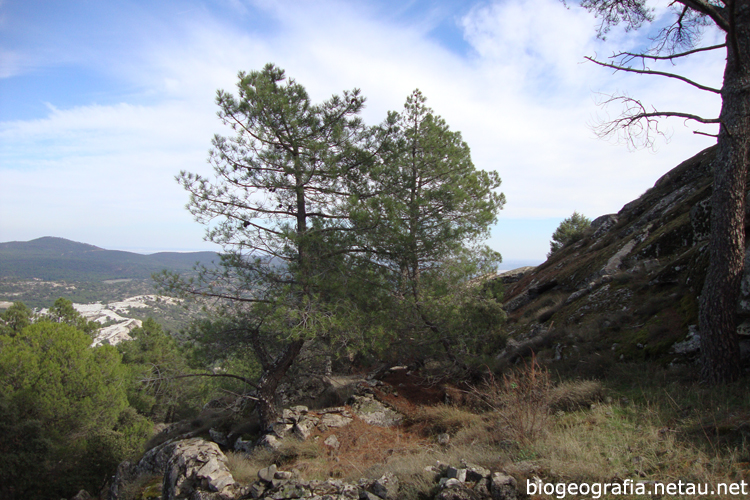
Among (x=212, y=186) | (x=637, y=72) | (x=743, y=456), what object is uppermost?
(x=637, y=72)

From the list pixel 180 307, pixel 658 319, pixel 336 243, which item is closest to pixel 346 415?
pixel 336 243

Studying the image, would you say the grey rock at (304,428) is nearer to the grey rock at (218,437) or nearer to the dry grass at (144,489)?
the grey rock at (218,437)

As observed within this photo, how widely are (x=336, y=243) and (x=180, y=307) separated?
3.74m

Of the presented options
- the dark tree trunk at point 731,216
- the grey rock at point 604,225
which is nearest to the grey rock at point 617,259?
the grey rock at point 604,225

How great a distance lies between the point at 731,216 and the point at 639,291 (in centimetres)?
478

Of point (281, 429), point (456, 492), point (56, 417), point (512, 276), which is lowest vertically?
point (56, 417)

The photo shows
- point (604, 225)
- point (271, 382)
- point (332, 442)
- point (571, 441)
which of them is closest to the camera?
point (571, 441)

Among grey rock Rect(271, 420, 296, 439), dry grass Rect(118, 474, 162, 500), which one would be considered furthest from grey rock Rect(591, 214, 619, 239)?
dry grass Rect(118, 474, 162, 500)

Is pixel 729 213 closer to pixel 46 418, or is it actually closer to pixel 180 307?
pixel 180 307

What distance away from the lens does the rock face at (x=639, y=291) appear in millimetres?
7000

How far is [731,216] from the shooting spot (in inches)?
201

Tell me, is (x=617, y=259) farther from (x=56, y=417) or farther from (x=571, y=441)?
(x=56, y=417)

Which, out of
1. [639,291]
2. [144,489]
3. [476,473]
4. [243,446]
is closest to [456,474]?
[476,473]

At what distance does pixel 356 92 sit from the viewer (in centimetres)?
838
